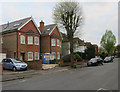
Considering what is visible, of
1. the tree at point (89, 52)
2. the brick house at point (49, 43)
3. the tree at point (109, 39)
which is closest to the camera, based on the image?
the brick house at point (49, 43)

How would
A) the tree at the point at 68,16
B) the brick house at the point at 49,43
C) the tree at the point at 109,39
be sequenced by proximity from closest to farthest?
the tree at the point at 68,16 < the brick house at the point at 49,43 < the tree at the point at 109,39

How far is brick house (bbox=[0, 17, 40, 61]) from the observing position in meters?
22.2

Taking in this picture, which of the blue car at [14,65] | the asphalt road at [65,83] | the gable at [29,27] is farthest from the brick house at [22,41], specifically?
the asphalt road at [65,83]

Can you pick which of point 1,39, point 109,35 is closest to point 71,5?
point 1,39

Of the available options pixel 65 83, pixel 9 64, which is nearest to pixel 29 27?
pixel 9 64

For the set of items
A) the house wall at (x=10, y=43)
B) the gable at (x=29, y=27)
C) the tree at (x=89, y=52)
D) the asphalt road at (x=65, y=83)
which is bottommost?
the asphalt road at (x=65, y=83)

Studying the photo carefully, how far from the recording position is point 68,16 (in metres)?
20.5

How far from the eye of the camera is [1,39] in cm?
2445

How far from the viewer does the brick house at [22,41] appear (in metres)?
22.2

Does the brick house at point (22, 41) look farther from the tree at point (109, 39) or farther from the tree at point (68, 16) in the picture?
the tree at point (109, 39)

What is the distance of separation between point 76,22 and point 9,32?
12.0 meters

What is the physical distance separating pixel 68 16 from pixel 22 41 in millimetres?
9266

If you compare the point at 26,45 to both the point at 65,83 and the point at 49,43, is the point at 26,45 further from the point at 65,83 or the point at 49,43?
the point at 65,83

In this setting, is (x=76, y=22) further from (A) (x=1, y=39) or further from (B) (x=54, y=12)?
(A) (x=1, y=39)
